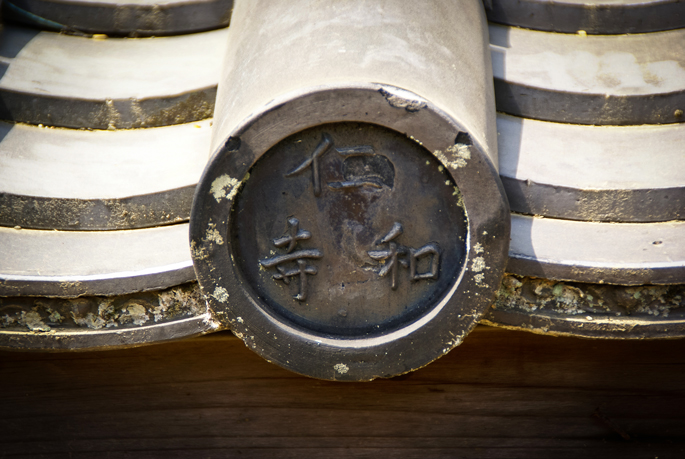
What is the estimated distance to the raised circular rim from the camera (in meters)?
0.99

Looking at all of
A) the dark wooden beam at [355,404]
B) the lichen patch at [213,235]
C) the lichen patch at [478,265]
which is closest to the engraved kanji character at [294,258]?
the lichen patch at [213,235]

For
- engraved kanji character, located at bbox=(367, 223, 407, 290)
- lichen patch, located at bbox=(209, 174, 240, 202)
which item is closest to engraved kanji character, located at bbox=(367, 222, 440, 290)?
engraved kanji character, located at bbox=(367, 223, 407, 290)

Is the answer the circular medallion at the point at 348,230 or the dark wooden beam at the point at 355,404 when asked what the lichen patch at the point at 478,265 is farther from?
the dark wooden beam at the point at 355,404

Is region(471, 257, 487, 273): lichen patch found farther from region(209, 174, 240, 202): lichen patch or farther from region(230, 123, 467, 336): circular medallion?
region(209, 174, 240, 202): lichen patch

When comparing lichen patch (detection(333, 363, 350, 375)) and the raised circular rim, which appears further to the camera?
lichen patch (detection(333, 363, 350, 375))

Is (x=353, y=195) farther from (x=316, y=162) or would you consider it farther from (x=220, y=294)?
(x=220, y=294)

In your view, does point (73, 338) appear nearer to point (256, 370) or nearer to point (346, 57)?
point (256, 370)

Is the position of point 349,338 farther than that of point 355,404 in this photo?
No

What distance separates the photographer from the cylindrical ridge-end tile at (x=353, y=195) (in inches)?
39.9

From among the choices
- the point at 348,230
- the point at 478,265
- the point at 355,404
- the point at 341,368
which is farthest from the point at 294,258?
the point at 355,404

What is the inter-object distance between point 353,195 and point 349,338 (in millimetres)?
330

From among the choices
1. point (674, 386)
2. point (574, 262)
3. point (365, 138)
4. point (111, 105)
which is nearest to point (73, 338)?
point (111, 105)

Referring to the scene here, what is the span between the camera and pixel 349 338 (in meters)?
1.19

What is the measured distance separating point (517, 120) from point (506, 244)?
55 centimetres
